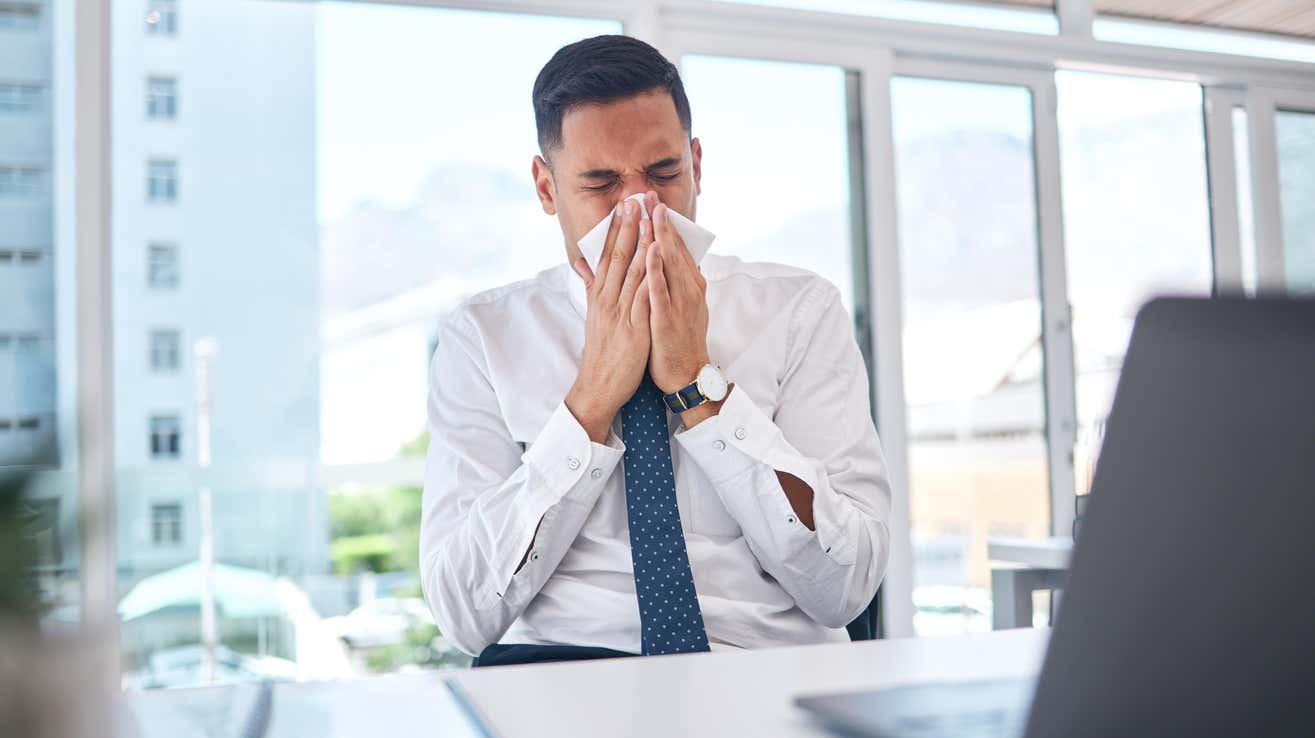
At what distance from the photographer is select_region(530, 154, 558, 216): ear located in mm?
1539

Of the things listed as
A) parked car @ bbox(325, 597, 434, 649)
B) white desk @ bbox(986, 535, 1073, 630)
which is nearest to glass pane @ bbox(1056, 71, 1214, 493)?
white desk @ bbox(986, 535, 1073, 630)

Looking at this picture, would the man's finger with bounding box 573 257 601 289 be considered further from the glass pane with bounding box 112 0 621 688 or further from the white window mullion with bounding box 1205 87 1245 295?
the white window mullion with bounding box 1205 87 1245 295

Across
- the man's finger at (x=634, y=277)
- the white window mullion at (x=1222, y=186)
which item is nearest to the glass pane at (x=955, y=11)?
the white window mullion at (x=1222, y=186)

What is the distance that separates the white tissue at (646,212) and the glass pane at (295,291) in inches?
67.1

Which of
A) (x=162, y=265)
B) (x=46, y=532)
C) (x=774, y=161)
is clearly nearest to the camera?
(x=46, y=532)

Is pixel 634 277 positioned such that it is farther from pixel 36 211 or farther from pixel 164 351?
pixel 36 211

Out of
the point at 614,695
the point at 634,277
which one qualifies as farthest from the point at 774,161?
the point at 614,695

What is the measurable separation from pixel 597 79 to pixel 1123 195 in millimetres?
3028

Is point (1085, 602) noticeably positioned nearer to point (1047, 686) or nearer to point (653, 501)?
point (1047, 686)

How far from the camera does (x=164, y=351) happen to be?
285 centimetres

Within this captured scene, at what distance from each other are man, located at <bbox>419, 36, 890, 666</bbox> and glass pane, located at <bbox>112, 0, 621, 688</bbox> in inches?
62.6

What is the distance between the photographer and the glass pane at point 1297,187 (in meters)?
4.12

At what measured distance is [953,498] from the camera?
361 centimetres

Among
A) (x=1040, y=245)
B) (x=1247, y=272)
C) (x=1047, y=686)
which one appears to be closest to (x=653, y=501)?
(x=1047, y=686)
